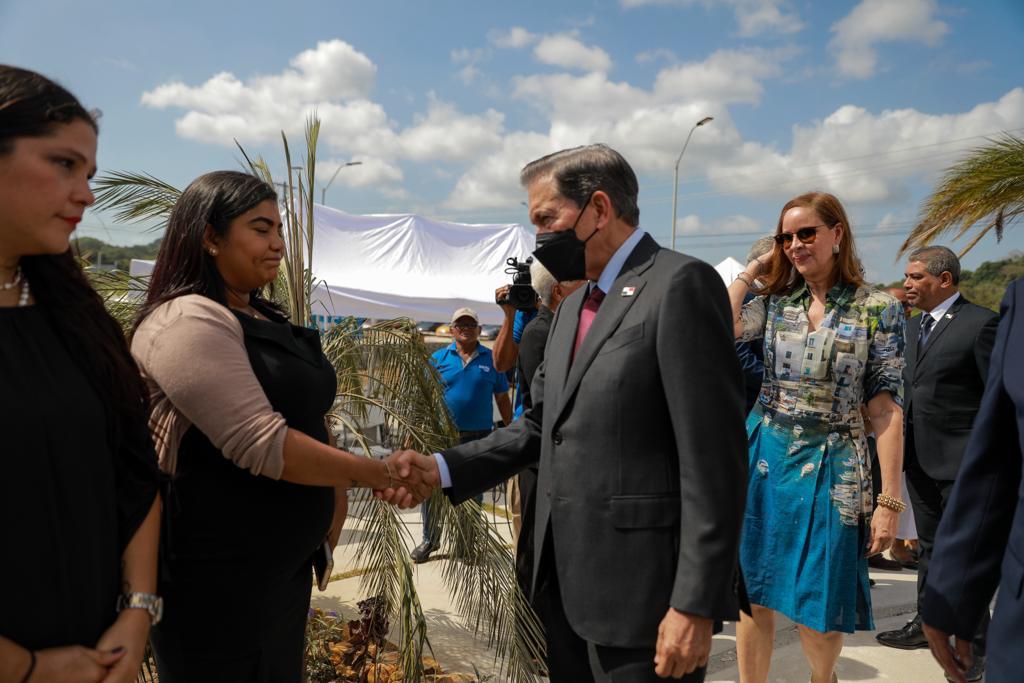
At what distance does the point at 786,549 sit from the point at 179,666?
2314 mm

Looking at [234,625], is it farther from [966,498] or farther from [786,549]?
[786,549]

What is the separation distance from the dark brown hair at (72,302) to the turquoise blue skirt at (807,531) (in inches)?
86.3

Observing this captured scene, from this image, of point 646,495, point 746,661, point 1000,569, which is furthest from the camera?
point 746,661

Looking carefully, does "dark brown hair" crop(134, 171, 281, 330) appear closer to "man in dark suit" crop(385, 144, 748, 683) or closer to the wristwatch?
the wristwatch

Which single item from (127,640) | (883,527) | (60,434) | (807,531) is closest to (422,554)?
(807,531)

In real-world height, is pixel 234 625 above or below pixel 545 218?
below

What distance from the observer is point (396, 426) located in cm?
375

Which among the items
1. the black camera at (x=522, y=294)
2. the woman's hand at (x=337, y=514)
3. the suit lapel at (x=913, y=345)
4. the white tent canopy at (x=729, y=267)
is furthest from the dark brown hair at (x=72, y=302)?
the white tent canopy at (x=729, y=267)

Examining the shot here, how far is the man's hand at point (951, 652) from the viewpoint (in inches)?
71.7

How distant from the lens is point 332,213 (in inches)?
381

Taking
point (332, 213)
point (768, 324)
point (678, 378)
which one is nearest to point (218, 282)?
point (678, 378)

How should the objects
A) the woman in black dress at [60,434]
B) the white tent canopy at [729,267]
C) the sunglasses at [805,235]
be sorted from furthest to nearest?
the white tent canopy at [729,267] < the sunglasses at [805,235] < the woman in black dress at [60,434]

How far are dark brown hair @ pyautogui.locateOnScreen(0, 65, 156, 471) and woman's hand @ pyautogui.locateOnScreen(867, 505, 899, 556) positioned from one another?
2634mm

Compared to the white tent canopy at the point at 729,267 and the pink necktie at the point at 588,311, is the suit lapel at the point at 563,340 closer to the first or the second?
the pink necktie at the point at 588,311
